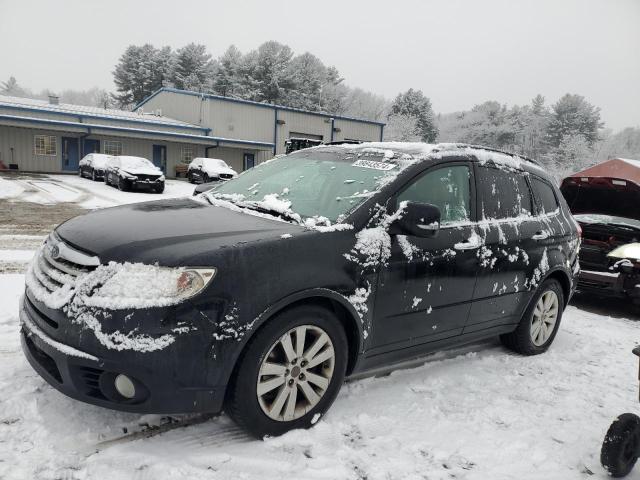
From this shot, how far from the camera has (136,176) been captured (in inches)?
773

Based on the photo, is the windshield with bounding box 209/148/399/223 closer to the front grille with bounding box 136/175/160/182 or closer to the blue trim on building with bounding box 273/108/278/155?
the front grille with bounding box 136/175/160/182

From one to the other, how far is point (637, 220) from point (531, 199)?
12.8 ft

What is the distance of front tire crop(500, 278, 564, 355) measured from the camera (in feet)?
15.0

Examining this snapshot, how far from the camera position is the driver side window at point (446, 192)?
346cm

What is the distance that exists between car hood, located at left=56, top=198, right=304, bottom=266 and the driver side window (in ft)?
3.28

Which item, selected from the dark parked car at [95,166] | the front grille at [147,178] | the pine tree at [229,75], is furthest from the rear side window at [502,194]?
the pine tree at [229,75]

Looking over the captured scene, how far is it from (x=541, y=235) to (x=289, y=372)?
115 inches

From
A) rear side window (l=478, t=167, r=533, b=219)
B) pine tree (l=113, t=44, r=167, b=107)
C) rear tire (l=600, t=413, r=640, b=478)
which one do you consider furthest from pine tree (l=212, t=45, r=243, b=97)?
rear tire (l=600, t=413, r=640, b=478)

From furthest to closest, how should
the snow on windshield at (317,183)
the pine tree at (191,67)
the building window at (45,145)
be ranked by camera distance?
the pine tree at (191,67), the building window at (45,145), the snow on windshield at (317,183)

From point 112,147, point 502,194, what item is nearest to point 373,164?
point 502,194

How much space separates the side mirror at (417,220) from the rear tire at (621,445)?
4.92 ft

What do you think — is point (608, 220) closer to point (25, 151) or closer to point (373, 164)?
point (373, 164)

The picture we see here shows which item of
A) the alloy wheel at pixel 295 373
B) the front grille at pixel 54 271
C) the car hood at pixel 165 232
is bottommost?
the alloy wheel at pixel 295 373

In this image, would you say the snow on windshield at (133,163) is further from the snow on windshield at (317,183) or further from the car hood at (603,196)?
the snow on windshield at (317,183)
